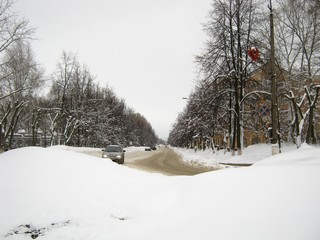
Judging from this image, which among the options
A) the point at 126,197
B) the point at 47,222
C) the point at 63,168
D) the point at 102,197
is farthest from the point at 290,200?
the point at 63,168

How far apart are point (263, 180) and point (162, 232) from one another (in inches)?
89.5

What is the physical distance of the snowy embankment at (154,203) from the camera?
12.5ft

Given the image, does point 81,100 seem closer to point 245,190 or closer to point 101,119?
point 101,119

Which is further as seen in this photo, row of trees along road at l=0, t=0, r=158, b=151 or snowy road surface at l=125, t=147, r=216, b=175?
row of trees along road at l=0, t=0, r=158, b=151

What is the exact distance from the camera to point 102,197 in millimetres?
5656

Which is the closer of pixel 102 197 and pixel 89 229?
pixel 89 229

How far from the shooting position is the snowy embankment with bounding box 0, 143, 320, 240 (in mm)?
3811

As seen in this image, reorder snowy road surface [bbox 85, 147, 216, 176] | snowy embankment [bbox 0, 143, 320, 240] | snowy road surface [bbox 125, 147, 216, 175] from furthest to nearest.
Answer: snowy road surface [bbox 85, 147, 216, 176], snowy road surface [bbox 125, 147, 216, 175], snowy embankment [bbox 0, 143, 320, 240]

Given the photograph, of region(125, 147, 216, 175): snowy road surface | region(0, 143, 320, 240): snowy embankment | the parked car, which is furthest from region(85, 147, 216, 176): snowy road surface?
region(0, 143, 320, 240): snowy embankment

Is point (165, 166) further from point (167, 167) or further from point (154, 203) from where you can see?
point (154, 203)

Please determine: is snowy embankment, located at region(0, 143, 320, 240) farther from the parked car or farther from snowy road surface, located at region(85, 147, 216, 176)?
the parked car

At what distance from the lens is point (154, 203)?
569cm

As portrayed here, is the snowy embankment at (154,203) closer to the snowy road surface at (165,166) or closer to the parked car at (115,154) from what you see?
the snowy road surface at (165,166)

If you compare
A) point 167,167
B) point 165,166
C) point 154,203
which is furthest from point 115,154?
point 154,203
